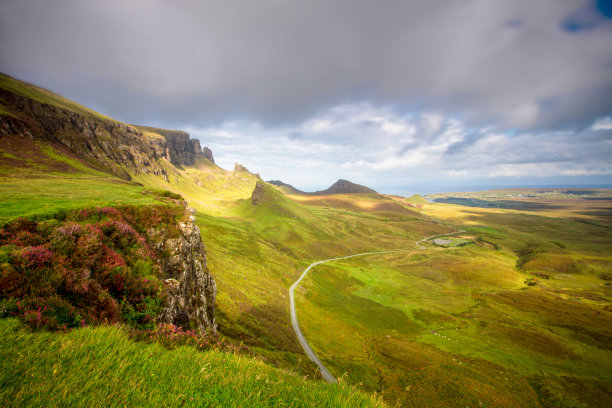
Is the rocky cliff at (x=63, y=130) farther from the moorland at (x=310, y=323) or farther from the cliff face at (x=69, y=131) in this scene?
the moorland at (x=310, y=323)

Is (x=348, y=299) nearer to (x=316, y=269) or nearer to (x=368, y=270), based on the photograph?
(x=316, y=269)

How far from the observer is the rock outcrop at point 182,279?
18.5 meters

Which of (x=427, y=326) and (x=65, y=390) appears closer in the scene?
(x=65, y=390)

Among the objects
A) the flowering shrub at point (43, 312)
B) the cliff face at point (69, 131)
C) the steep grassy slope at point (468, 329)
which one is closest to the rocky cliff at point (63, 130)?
the cliff face at point (69, 131)

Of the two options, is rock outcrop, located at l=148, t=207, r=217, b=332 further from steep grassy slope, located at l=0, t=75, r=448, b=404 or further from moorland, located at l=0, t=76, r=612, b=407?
steep grassy slope, located at l=0, t=75, r=448, b=404

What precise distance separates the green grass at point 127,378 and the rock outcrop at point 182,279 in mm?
11541

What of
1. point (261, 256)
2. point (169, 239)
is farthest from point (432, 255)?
point (169, 239)

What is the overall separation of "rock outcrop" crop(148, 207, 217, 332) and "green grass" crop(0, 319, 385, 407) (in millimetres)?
11541

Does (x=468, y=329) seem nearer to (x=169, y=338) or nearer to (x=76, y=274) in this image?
(x=169, y=338)

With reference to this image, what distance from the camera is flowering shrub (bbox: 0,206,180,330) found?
8125 millimetres

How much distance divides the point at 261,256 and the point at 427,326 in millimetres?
70068

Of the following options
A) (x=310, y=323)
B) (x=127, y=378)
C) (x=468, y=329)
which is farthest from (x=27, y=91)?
(x=468, y=329)

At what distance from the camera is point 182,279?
22922 millimetres

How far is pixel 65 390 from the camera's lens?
3.85 metres
